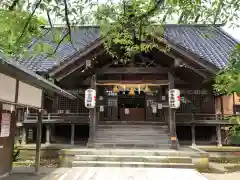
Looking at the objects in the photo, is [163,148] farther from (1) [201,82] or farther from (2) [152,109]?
(1) [201,82]

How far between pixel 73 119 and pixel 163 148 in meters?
5.78

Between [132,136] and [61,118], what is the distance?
186 inches

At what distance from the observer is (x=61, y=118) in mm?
15516

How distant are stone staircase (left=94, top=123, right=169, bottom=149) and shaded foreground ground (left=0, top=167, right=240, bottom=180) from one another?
344 cm

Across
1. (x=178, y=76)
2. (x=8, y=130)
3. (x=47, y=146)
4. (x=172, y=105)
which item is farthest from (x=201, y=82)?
(x=8, y=130)

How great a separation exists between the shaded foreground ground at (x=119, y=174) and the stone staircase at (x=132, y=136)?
3.44 metres

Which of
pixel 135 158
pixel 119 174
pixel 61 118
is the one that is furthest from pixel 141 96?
pixel 119 174

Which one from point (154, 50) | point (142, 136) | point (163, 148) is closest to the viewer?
point (163, 148)

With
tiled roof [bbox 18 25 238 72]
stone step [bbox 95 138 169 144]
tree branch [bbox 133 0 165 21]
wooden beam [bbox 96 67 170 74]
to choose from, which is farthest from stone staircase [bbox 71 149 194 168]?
tiled roof [bbox 18 25 238 72]

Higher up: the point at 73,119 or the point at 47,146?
the point at 73,119

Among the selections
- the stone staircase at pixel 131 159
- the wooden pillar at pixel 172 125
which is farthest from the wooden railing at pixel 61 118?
the wooden pillar at pixel 172 125

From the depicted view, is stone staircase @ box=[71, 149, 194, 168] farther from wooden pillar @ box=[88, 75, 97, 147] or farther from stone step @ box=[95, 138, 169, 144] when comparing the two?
stone step @ box=[95, 138, 169, 144]

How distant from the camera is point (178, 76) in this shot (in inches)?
→ 636

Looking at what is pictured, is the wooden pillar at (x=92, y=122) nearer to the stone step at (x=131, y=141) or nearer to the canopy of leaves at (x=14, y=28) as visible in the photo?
the stone step at (x=131, y=141)
